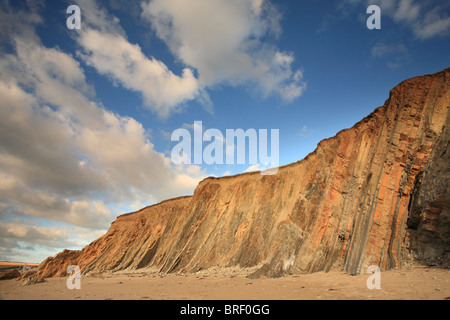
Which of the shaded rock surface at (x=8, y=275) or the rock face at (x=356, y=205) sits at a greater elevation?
the rock face at (x=356, y=205)

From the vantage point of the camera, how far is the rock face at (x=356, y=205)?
1188cm

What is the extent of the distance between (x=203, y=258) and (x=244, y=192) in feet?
30.6

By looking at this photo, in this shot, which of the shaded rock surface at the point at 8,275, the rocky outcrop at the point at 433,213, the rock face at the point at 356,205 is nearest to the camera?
the rocky outcrop at the point at 433,213

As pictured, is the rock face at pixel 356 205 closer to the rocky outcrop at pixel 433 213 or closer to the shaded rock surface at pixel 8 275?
the rocky outcrop at pixel 433 213

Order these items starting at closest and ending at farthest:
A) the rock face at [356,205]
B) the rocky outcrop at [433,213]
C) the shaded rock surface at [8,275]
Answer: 1. the rocky outcrop at [433,213]
2. the rock face at [356,205]
3. the shaded rock surface at [8,275]

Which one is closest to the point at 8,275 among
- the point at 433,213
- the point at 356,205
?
the point at 356,205

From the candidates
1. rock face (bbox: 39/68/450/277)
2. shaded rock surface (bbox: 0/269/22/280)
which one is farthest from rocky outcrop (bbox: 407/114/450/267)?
shaded rock surface (bbox: 0/269/22/280)

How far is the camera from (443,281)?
8.46 m

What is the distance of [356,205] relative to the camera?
15797 millimetres

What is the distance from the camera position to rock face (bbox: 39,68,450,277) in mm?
11883

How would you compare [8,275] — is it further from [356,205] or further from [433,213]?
[433,213]

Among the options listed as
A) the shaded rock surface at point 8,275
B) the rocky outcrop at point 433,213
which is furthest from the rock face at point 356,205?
the shaded rock surface at point 8,275

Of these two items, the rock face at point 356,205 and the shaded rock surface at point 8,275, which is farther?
the shaded rock surface at point 8,275
